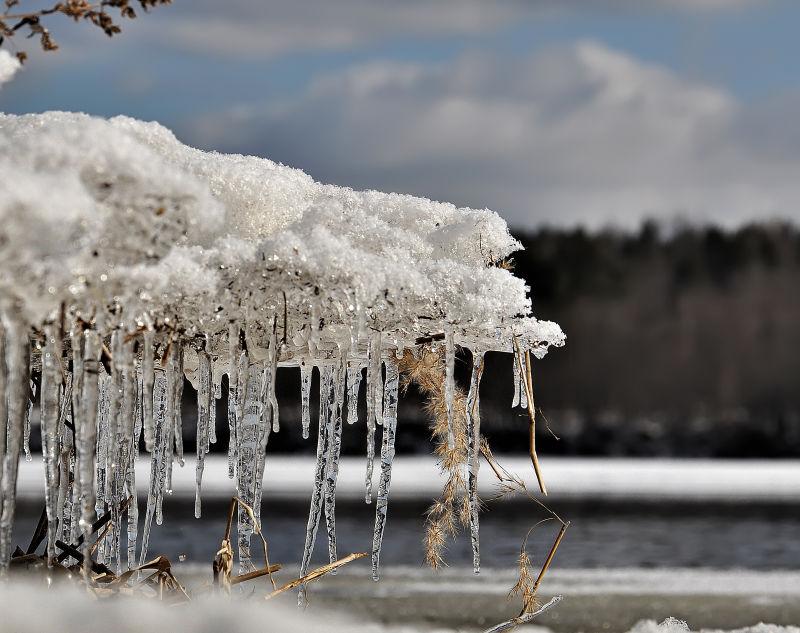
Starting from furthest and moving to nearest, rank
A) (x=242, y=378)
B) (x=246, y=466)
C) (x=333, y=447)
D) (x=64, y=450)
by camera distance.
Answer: (x=64, y=450), (x=333, y=447), (x=246, y=466), (x=242, y=378)

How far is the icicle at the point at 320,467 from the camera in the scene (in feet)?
19.8

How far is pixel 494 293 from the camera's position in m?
5.18

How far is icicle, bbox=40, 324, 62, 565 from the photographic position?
4692mm

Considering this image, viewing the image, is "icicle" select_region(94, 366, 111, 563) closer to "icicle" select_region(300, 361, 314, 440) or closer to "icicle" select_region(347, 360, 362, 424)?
"icicle" select_region(300, 361, 314, 440)

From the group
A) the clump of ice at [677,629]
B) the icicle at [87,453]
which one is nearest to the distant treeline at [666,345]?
the clump of ice at [677,629]

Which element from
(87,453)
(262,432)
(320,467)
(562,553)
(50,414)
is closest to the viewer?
(87,453)

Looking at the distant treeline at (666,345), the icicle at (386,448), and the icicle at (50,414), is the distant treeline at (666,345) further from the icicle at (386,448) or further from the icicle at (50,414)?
the icicle at (50,414)

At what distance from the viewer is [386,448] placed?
19.3 feet

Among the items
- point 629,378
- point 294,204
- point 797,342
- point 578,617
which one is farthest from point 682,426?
point 294,204

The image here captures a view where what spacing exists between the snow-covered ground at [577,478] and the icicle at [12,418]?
3040 cm

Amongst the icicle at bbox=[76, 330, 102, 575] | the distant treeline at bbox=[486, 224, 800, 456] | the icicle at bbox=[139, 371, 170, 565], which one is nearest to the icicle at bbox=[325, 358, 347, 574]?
the icicle at bbox=[139, 371, 170, 565]

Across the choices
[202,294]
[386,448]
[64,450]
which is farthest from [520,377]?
[64,450]

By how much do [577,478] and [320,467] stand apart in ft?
152

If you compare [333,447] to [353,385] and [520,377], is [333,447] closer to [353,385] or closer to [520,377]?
[353,385]
